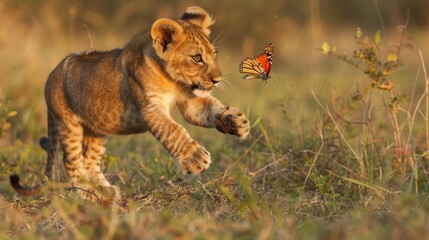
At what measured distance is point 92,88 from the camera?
597cm

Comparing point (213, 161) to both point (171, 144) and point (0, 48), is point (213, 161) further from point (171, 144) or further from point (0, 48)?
point (0, 48)

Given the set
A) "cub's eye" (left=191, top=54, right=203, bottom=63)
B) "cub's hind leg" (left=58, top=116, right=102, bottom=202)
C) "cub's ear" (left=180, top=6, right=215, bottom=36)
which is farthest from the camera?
"cub's hind leg" (left=58, top=116, right=102, bottom=202)

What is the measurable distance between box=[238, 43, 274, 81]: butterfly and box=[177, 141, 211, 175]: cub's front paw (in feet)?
1.90

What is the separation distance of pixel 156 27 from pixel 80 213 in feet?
6.00

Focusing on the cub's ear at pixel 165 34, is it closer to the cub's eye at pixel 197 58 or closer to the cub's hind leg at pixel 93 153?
the cub's eye at pixel 197 58

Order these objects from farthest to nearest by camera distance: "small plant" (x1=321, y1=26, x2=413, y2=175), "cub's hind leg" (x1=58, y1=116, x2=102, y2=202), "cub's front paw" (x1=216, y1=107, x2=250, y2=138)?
"cub's hind leg" (x1=58, y1=116, x2=102, y2=202), "small plant" (x1=321, y1=26, x2=413, y2=175), "cub's front paw" (x1=216, y1=107, x2=250, y2=138)

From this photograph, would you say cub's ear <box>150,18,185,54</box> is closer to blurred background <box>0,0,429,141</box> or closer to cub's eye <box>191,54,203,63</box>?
cub's eye <box>191,54,203,63</box>

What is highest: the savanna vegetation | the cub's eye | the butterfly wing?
the cub's eye

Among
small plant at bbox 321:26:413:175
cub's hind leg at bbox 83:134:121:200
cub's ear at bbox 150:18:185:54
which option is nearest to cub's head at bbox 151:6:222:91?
cub's ear at bbox 150:18:185:54

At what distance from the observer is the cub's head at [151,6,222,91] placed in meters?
5.28

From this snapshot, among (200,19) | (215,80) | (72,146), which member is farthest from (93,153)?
(215,80)

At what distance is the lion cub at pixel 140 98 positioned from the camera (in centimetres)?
515

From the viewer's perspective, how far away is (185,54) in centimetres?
536

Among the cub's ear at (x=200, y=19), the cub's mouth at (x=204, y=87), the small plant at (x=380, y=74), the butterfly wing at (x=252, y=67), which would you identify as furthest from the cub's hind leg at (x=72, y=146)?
the small plant at (x=380, y=74)
